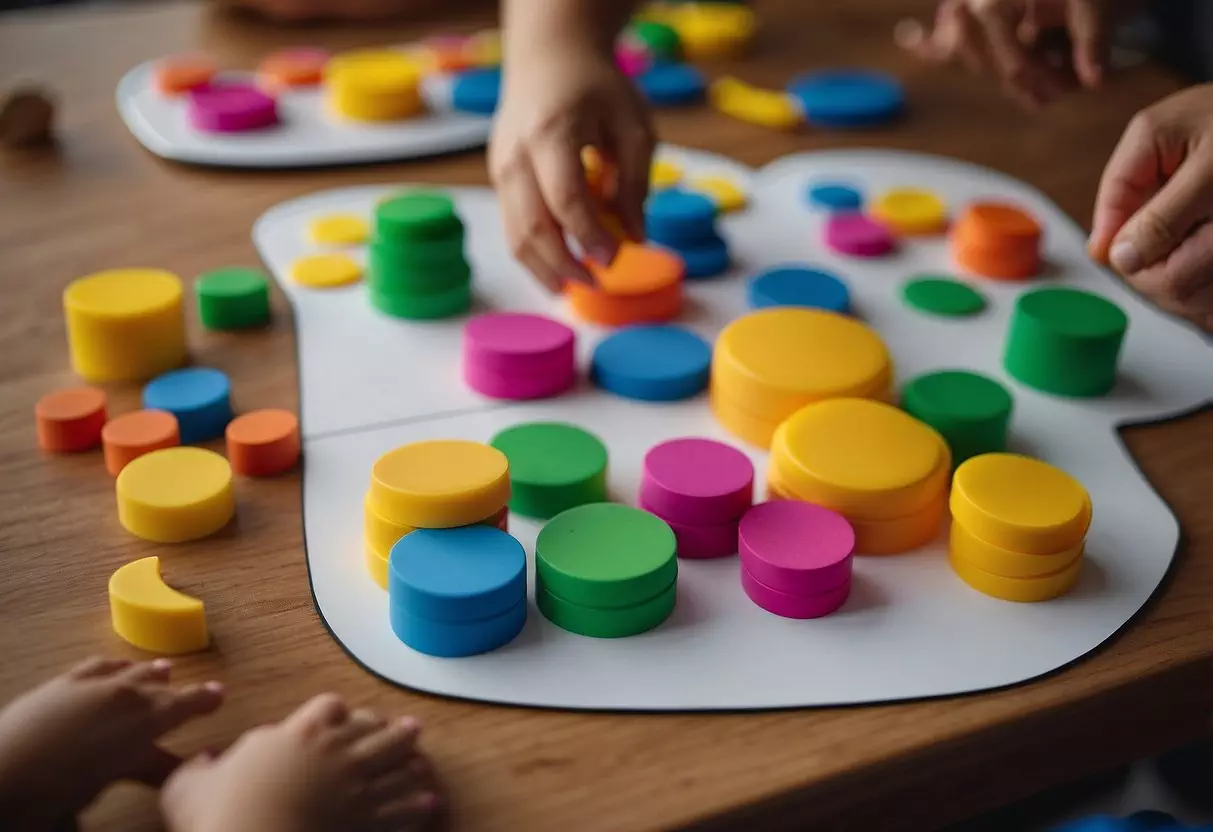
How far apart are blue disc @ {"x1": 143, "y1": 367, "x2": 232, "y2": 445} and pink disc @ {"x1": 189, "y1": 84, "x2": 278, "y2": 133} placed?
43 centimetres

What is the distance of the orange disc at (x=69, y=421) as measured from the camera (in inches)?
32.0

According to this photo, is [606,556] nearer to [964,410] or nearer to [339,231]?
[964,410]

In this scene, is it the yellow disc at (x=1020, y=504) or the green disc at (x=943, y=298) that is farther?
the green disc at (x=943, y=298)

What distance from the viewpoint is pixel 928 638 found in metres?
0.70

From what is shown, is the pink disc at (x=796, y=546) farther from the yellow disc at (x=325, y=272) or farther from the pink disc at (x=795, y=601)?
the yellow disc at (x=325, y=272)

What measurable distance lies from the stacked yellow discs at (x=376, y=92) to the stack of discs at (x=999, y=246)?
555 mm

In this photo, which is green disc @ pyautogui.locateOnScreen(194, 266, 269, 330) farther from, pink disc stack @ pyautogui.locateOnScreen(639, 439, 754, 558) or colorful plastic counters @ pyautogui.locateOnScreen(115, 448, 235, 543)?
pink disc stack @ pyautogui.locateOnScreen(639, 439, 754, 558)

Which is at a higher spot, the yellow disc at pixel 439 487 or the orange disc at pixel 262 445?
the yellow disc at pixel 439 487

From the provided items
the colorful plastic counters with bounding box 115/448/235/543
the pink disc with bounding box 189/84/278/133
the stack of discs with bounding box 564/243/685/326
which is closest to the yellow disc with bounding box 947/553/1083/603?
the stack of discs with bounding box 564/243/685/326

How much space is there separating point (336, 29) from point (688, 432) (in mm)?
846

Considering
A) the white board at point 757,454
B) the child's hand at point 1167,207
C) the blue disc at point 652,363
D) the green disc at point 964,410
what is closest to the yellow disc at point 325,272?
the white board at point 757,454

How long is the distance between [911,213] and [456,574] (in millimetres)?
637

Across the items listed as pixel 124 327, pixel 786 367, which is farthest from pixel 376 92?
pixel 786 367

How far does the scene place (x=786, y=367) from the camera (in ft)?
2.81
